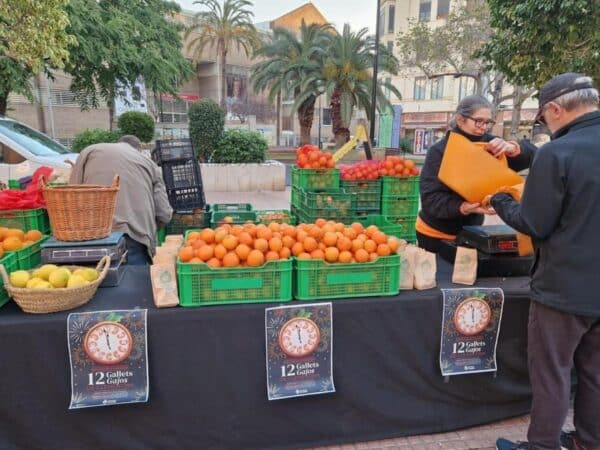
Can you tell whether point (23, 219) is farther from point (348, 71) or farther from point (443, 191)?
point (348, 71)

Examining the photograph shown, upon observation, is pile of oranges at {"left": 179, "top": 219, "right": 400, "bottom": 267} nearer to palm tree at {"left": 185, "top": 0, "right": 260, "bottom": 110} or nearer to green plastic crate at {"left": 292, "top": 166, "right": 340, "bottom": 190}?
green plastic crate at {"left": 292, "top": 166, "right": 340, "bottom": 190}

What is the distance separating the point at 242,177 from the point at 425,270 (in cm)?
943

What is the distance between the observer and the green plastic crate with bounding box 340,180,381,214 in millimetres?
4691

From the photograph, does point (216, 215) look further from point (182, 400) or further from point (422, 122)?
point (422, 122)

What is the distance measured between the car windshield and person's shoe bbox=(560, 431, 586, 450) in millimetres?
8628

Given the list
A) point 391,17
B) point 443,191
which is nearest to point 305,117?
point 443,191

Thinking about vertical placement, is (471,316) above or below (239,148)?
below

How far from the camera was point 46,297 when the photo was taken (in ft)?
6.78

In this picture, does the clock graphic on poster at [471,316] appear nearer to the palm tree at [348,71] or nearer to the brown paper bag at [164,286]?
the brown paper bag at [164,286]

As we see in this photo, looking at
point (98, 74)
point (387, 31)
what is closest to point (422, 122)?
point (387, 31)

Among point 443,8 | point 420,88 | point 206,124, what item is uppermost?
point 443,8

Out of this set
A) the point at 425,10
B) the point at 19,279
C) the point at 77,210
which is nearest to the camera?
the point at 19,279

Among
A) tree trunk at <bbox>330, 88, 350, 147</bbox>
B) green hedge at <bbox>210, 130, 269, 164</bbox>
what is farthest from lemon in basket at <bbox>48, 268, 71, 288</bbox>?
tree trunk at <bbox>330, 88, 350, 147</bbox>

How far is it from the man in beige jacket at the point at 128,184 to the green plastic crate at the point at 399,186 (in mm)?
2338
